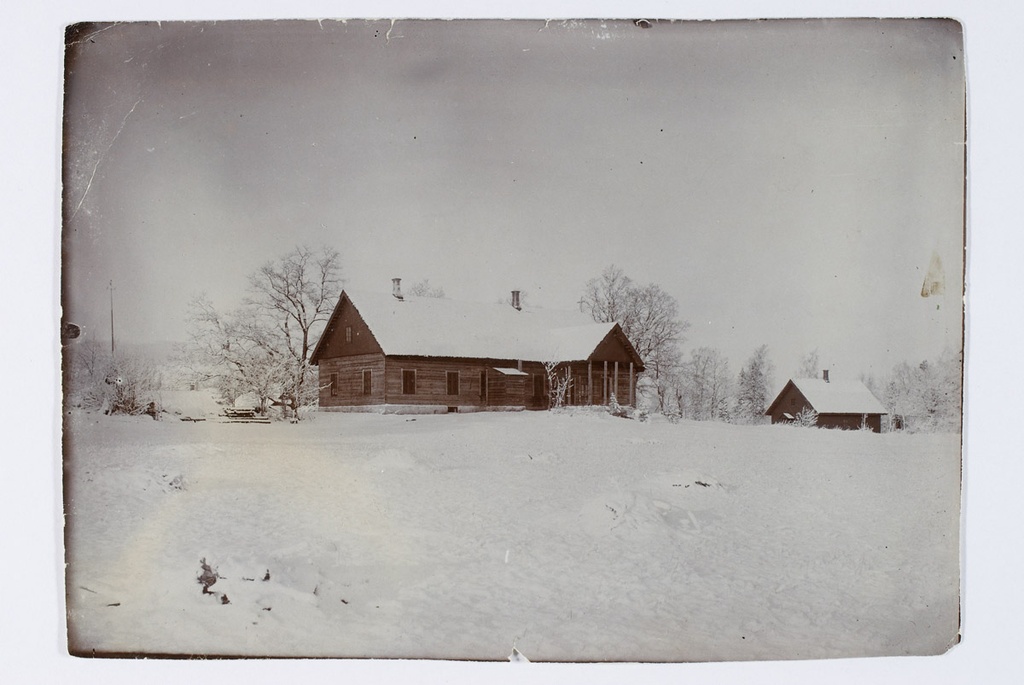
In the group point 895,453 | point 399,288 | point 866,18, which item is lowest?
point 895,453

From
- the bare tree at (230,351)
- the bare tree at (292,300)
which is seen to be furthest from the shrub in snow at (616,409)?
the bare tree at (230,351)

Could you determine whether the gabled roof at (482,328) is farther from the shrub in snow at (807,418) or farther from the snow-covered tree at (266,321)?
the shrub in snow at (807,418)

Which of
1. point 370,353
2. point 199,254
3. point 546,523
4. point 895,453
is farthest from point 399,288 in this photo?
point 895,453

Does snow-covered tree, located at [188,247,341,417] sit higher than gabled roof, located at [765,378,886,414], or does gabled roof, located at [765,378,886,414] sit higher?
snow-covered tree, located at [188,247,341,417]

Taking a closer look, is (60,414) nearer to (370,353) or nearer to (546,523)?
(370,353)

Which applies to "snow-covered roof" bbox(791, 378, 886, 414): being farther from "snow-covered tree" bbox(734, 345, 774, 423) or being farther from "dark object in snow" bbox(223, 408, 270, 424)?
"dark object in snow" bbox(223, 408, 270, 424)

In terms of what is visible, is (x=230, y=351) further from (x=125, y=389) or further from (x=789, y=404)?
(x=789, y=404)

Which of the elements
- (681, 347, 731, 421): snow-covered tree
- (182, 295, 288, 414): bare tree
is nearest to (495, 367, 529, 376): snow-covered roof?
(681, 347, 731, 421): snow-covered tree
